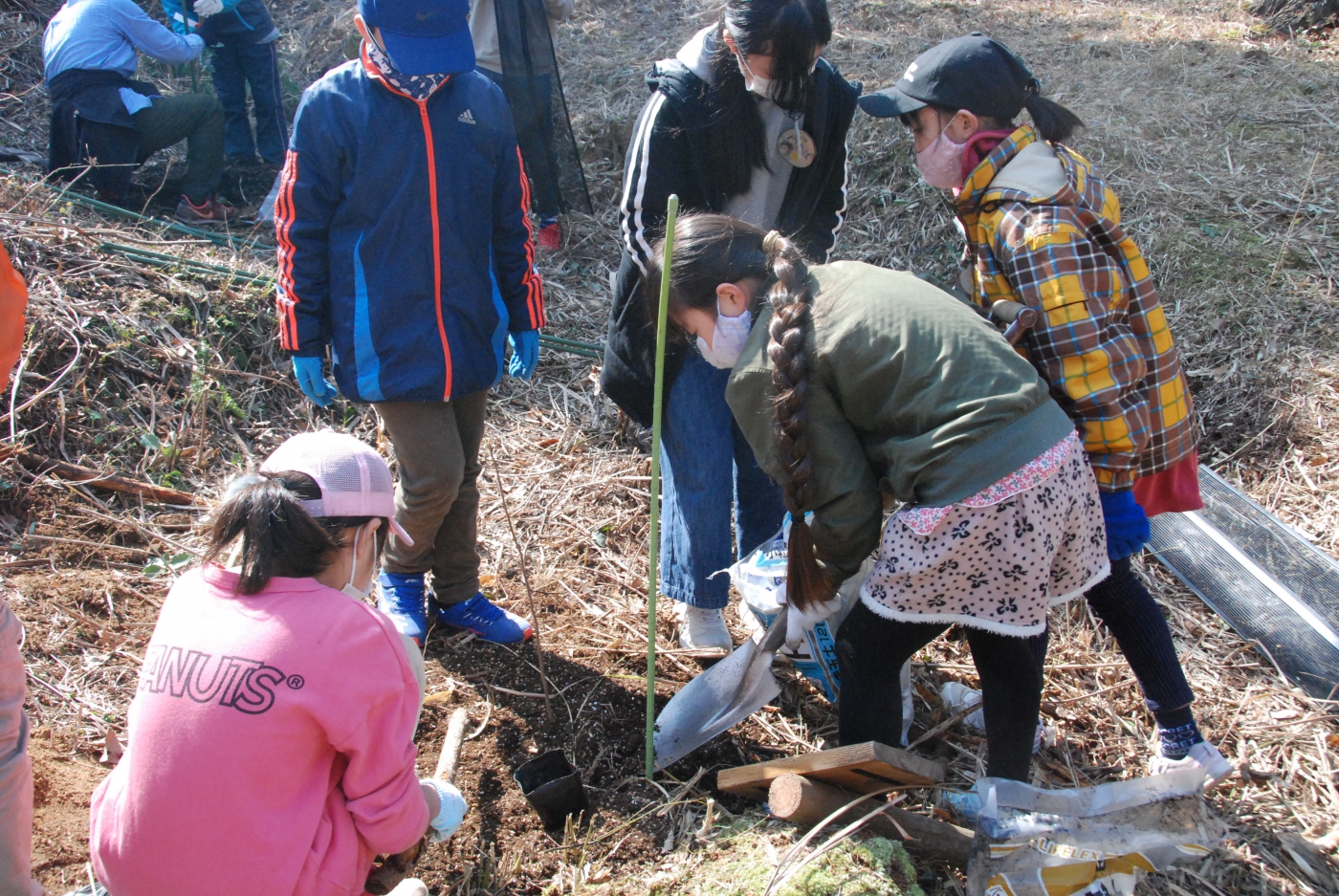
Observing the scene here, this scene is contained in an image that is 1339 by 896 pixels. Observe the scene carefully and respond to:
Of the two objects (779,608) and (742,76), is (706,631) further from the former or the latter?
(742,76)

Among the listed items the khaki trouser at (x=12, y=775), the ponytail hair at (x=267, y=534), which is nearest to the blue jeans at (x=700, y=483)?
the ponytail hair at (x=267, y=534)

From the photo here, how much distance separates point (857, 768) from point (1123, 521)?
94 centimetres

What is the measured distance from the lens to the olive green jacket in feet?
6.50

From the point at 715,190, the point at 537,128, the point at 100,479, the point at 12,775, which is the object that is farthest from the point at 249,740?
the point at 537,128

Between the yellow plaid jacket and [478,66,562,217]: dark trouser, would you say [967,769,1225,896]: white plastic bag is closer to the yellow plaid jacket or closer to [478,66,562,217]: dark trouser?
the yellow plaid jacket

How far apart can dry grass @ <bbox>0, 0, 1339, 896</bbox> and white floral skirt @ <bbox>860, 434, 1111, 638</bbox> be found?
73 cm

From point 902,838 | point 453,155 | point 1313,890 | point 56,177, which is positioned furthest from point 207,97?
point 1313,890

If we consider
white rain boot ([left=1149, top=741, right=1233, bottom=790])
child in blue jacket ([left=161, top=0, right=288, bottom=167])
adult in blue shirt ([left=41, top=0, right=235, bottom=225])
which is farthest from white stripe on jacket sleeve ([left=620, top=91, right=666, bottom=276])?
child in blue jacket ([left=161, top=0, right=288, bottom=167])

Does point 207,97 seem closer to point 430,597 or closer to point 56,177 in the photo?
point 56,177

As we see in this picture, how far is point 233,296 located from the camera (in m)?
4.71

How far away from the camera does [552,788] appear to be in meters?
2.46

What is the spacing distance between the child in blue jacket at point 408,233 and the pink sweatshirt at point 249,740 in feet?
3.27

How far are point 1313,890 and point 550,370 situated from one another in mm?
3837

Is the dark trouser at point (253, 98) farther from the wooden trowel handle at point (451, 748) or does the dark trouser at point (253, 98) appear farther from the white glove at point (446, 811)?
the white glove at point (446, 811)
